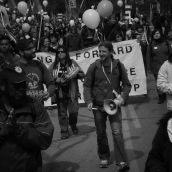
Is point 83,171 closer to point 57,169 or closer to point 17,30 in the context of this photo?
point 57,169

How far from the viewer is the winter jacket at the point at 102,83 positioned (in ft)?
20.7

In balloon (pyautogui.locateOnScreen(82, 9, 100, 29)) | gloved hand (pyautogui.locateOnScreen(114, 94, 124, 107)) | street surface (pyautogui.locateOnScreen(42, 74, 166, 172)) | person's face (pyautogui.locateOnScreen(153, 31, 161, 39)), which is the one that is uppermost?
balloon (pyautogui.locateOnScreen(82, 9, 100, 29))

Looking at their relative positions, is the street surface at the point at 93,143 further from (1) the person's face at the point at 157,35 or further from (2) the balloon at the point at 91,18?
(2) the balloon at the point at 91,18

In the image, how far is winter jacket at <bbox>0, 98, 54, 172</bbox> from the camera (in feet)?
11.2

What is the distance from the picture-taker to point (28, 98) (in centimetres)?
353

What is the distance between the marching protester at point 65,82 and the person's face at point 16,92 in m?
4.95

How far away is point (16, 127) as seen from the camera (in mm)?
3379

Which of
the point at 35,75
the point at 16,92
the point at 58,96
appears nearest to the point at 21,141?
the point at 16,92

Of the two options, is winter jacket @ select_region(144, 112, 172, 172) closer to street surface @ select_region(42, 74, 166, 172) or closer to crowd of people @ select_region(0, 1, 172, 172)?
crowd of people @ select_region(0, 1, 172, 172)

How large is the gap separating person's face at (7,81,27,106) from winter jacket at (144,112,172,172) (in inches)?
39.5

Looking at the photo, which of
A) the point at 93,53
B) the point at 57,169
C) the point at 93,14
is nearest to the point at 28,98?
the point at 57,169

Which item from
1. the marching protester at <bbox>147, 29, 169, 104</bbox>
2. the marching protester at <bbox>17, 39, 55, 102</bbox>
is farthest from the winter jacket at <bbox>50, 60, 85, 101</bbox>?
the marching protester at <bbox>147, 29, 169, 104</bbox>

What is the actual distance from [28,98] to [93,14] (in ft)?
31.1

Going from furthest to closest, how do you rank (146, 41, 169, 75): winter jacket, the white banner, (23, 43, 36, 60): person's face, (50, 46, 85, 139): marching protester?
the white banner < (146, 41, 169, 75): winter jacket < (50, 46, 85, 139): marching protester < (23, 43, 36, 60): person's face
